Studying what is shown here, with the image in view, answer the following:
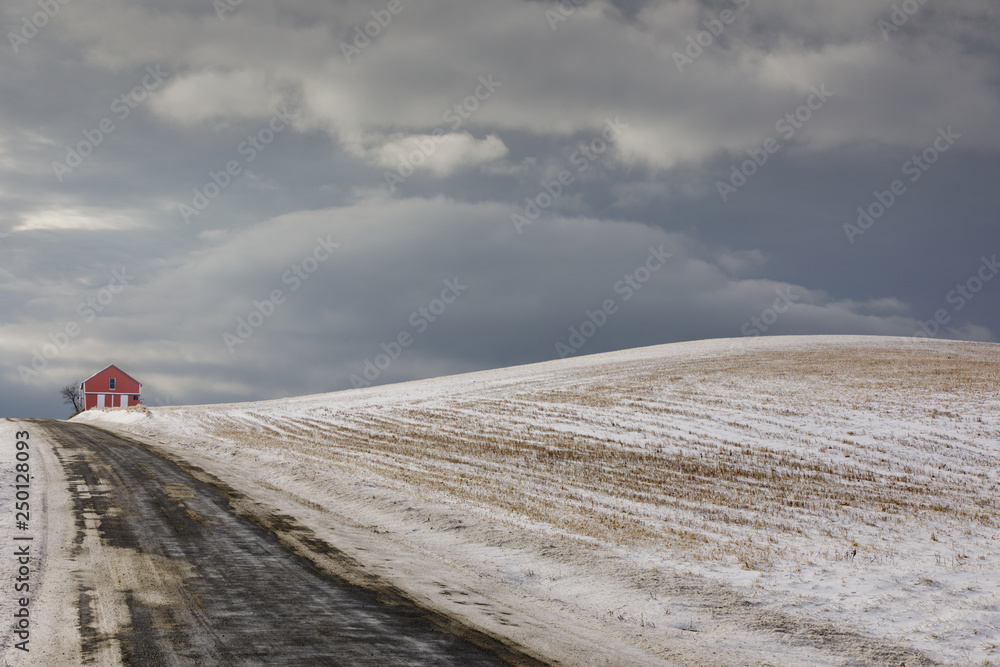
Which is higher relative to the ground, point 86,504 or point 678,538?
point 86,504

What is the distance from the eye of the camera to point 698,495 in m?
19.0

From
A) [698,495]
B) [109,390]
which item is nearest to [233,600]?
[698,495]

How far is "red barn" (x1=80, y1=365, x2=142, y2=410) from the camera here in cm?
9288

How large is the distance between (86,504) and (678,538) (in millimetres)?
13644

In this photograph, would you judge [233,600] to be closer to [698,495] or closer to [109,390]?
[698,495]

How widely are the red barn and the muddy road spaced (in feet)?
297

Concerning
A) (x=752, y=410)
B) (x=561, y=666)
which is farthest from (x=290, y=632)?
(x=752, y=410)

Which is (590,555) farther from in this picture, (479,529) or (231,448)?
(231,448)

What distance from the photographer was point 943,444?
84.0ft

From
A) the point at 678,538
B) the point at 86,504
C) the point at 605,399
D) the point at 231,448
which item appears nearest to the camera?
the point at 678,538

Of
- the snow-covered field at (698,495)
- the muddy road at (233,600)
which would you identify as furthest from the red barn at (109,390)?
the muddy road at (233,600)

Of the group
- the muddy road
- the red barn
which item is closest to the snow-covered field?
the muddy road

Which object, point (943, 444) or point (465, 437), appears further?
point (465, 437)

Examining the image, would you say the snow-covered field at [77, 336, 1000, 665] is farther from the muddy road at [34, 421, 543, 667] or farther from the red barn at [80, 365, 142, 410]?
the red barn at [80, 365, 142, 410]
